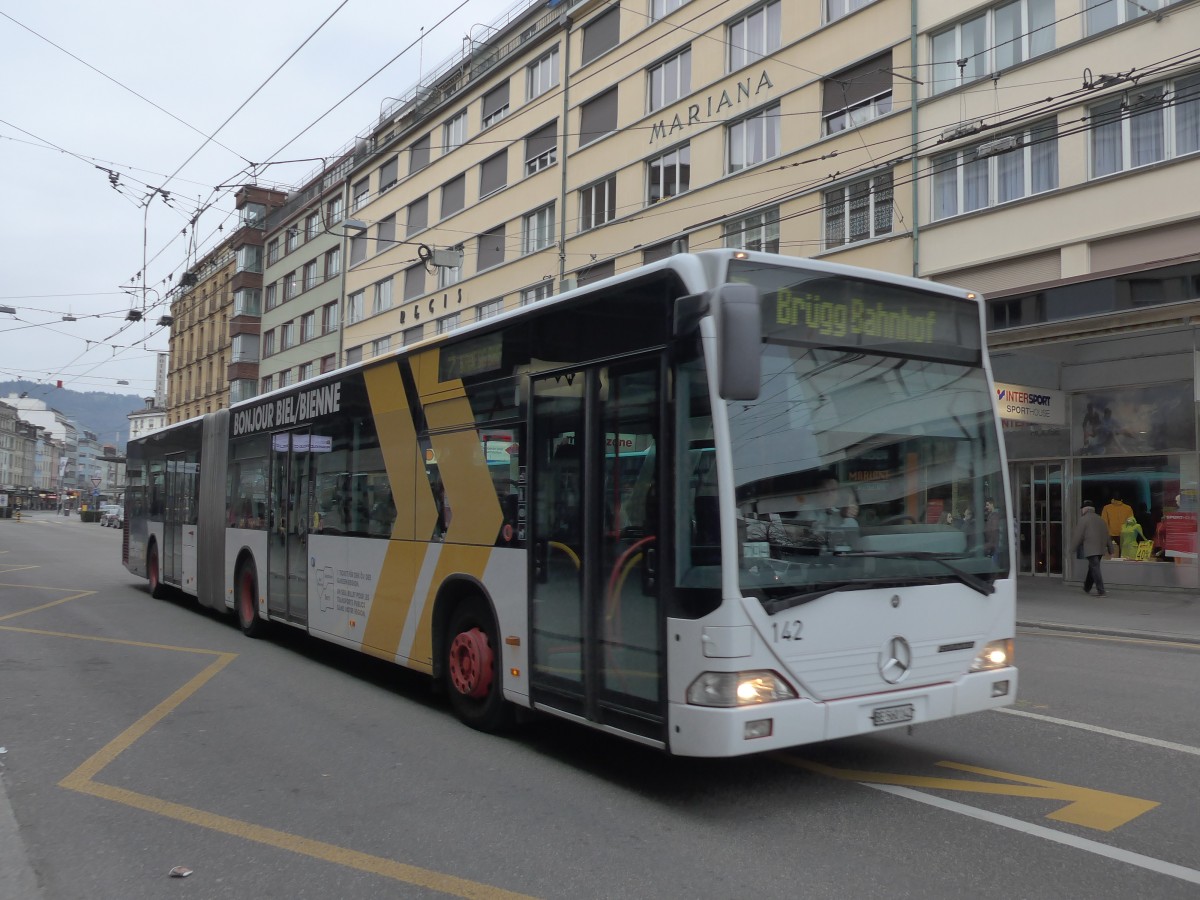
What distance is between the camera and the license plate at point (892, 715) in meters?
5.44

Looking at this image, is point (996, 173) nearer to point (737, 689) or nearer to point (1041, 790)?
point (1041, 790)

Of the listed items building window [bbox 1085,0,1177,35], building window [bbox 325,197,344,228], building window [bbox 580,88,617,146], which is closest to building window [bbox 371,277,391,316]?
building window [bbox 325,197,344,228]

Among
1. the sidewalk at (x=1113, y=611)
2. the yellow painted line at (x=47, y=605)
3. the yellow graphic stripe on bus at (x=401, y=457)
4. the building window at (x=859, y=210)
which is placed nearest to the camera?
the yellow graphic stripe on bus at (x=401, y=457)

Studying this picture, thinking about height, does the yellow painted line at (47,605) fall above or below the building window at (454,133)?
below

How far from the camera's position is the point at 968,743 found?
674 centimetres

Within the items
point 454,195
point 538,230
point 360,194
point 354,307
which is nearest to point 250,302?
point 360,194

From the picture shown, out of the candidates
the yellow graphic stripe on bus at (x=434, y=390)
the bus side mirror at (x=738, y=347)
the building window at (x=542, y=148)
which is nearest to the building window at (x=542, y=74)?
the building window at (x=542, y=148)

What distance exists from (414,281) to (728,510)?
3742cm

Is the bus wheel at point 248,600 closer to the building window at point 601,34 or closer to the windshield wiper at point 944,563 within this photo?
the windshield wiper at point 944,563

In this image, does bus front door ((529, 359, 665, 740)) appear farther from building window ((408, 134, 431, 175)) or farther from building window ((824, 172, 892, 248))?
building window ((408, 134, 431, 175))

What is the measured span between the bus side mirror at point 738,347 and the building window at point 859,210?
18.1 m

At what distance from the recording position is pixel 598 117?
102 ft

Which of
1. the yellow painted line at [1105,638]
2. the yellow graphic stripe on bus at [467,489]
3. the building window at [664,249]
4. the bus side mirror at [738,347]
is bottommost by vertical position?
the yellow painted line at [1105,638]

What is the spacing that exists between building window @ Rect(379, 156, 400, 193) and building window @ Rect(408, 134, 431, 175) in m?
1.20
